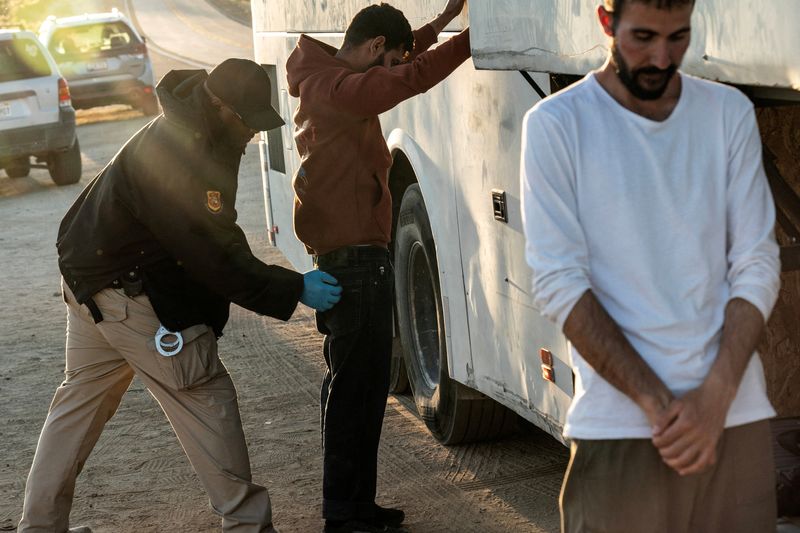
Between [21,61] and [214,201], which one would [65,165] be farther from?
[214,201]

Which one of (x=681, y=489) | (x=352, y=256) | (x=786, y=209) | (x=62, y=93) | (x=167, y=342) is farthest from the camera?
(x=62, y=93)

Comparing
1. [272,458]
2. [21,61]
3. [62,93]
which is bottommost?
[272,458]

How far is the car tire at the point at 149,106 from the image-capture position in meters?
22.8

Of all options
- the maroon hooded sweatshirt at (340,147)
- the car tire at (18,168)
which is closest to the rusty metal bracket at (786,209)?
the maroon hooded sweatshirt at (340,147)

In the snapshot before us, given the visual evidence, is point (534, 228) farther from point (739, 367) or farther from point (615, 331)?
point (739, 367)

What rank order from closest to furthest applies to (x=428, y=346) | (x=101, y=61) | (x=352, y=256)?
(x=352, y=256), (x=428, y=346), (x=101, y=61)

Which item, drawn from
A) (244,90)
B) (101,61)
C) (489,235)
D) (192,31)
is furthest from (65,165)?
(192,31)

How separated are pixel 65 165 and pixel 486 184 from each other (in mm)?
12128

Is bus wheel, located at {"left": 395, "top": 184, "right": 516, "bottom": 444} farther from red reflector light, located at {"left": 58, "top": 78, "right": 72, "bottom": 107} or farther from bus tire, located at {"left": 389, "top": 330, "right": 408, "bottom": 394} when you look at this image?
red reflector light, located at {"left": 58, "top": 78, "right": 72, "bottom": 107}

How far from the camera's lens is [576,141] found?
8.70ft

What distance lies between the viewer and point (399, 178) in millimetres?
6410

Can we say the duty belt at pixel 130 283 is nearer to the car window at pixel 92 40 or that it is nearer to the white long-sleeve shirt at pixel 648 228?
the white long-sleeve shirt at pixel 648 228

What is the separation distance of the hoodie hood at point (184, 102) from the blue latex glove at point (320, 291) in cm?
66

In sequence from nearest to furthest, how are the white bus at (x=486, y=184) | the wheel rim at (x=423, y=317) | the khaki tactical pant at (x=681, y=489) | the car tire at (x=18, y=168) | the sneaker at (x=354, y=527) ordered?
the khaki tactical pant at (x=681, y=489) < the white bus at (x=486, y=184) < the sneaker at (x=354, y=527) < the wheel rim at (x=423, y=317) < the car tire at (x=18, y=168)
